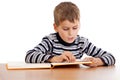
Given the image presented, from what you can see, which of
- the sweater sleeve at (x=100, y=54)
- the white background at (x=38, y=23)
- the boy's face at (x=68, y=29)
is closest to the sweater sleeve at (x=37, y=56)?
the boy's face at (x=68, y=29)

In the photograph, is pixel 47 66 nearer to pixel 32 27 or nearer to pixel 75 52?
pixel 75 52

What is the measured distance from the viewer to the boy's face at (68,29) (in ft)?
6.20

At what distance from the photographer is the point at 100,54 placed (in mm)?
2000

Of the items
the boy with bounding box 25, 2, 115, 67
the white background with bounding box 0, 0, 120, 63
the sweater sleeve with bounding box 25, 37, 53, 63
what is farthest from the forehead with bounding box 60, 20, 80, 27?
the white background with bounding box 0, 0, 120, 63

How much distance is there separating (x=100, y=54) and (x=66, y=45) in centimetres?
25

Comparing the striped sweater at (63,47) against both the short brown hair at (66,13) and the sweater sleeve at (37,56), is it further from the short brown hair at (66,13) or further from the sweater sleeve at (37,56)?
the short brown hair at (66,13)

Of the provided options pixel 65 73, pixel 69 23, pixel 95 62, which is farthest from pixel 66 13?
pixel 65 73

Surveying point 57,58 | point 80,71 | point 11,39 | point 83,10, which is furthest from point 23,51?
point 80,71

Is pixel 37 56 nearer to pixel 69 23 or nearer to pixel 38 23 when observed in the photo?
pixel 69 23

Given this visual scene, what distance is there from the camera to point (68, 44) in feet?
7.00

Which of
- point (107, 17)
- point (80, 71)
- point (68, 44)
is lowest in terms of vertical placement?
point (80, 71)

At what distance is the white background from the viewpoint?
324cm

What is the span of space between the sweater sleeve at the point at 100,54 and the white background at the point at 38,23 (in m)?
1.12

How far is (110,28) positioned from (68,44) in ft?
4.12
